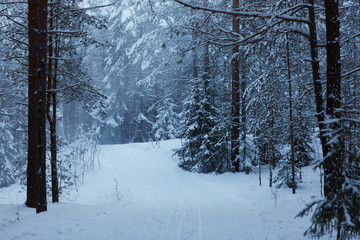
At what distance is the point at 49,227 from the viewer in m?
5.26

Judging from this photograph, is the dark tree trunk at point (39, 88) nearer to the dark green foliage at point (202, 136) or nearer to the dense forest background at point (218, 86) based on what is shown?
the dense forest background at point (218, 86)

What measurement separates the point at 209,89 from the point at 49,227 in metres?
11.3

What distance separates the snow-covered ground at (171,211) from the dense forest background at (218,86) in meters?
1.29

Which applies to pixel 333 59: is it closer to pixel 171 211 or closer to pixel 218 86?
pixel 171 211

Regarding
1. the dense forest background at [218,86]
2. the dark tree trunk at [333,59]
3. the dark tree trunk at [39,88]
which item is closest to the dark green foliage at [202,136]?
the dense forest background at [218,86]

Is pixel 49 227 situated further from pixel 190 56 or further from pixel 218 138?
pixel 190 56

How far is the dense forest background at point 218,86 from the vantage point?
4926 millimetres

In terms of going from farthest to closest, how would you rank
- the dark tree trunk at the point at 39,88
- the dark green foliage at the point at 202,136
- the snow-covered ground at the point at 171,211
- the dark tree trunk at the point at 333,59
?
1. the dark green foliage at the point at 202,136
2. the dark tree trunk at the point at 39,88
3. the snow-covered ground at the point at 171,211
4. the dark tree trunk at the point at 333,59

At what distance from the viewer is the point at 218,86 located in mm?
16094

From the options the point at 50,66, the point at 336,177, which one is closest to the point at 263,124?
the point at 336,177

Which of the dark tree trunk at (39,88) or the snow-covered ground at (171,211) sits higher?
the dark tree trunk at (39,88)

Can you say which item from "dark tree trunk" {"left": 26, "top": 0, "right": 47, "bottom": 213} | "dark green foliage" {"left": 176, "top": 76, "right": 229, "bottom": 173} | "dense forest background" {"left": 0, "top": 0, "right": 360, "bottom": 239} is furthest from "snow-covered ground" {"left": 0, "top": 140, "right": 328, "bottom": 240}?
"dense forest background" {"left": 0, "top": 0, "right": 360, "bottom": 239}

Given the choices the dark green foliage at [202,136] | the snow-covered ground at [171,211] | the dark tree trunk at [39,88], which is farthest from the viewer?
the dark green foliage at [202,136]

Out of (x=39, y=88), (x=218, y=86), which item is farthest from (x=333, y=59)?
(x=218, y=86)
